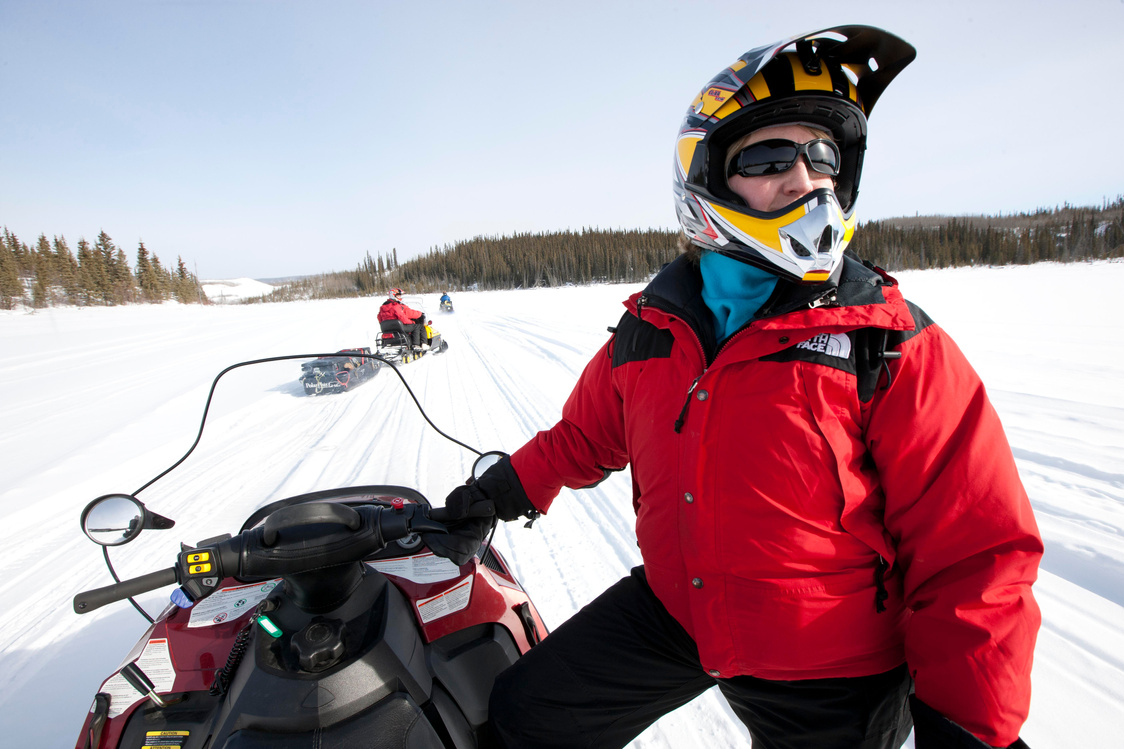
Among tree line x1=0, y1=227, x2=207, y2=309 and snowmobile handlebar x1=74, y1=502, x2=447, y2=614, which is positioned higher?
tree line x1=0, y1=227, x2=207, y2=309

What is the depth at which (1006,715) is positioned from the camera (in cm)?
95

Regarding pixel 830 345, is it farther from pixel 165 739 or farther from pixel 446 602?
pixel 165 739

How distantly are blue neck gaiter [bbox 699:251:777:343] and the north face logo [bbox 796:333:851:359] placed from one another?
237 mm

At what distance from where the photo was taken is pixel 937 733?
3.29 feet

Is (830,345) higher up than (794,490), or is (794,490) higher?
(830,345)

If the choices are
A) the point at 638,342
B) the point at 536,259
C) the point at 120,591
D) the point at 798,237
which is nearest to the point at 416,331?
the point at 638,342

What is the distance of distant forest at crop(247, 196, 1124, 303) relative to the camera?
175 ft

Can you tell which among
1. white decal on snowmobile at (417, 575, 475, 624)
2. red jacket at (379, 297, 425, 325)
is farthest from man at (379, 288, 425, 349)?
white decal on snowmobile at (417, 575, 475, 624)

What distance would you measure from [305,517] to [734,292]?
4.24ft

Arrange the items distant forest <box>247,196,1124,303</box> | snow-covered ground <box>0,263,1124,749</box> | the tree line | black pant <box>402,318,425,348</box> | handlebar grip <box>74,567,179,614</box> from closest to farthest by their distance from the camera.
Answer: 1. handlebar grip <box>74,567,179,614</box>
2. snow-covered ground <box>0,263,1124,749</box>
3. black pant <box>402,318,425,348</box>
4. the tree line
5. distant forest <box>247,196,1124,303</box>

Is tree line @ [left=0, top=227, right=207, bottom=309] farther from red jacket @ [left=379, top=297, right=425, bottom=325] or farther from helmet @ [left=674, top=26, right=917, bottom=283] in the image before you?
helmet @ [left=674, top=26, right=917, bottom=283]

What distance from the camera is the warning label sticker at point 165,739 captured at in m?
1.24

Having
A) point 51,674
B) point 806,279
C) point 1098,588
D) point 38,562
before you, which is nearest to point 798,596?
point 806,279

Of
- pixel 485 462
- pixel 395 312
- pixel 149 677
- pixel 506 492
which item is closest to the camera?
pixel 149 677
